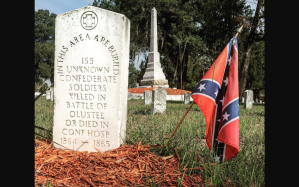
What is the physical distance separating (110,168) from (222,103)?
1305 millimetres

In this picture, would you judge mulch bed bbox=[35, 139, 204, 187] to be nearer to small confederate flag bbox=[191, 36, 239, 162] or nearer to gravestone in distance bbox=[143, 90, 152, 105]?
small confederate flag bbox=[191, 36, 239, 162]

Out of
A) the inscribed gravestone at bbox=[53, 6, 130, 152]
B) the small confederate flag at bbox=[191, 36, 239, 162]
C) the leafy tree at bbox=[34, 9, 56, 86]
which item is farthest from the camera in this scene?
the leafy tree at bbox=[34, 9, 56, 86]

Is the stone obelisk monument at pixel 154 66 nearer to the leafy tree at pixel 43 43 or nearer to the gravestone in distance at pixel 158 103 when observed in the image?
the gravestone in distance at pixel 158 103

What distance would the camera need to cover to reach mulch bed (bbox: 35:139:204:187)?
1.83m

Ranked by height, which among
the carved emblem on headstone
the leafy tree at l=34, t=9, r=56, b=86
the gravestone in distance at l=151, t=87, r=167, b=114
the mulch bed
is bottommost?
the mulch bed

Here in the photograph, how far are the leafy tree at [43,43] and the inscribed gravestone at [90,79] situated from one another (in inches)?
1034

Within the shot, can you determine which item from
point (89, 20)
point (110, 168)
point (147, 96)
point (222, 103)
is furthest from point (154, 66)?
point (110, 168)

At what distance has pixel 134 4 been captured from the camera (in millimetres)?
19109

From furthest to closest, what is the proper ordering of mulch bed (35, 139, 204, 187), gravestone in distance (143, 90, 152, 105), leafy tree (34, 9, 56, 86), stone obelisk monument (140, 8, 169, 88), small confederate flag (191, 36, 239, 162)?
leafy tree (34, 9, 56, 86), stone obelisk monument (140, 8, 169, 88), gravestone in distance (143, 90, 152, 105), small confederate flag (191, 36, 239, 162), mulch bed (35, 139, 204, 187)

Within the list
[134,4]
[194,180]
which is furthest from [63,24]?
[134,4]

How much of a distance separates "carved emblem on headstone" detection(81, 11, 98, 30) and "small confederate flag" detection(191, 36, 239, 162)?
148 cm

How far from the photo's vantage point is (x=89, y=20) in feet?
8.64

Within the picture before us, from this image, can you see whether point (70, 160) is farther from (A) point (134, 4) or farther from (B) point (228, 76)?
(A) point (134, 4)

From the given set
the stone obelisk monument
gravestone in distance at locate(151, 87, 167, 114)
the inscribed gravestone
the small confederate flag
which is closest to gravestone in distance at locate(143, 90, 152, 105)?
gravestone in distance at locate(151, 87, 167, 114)
